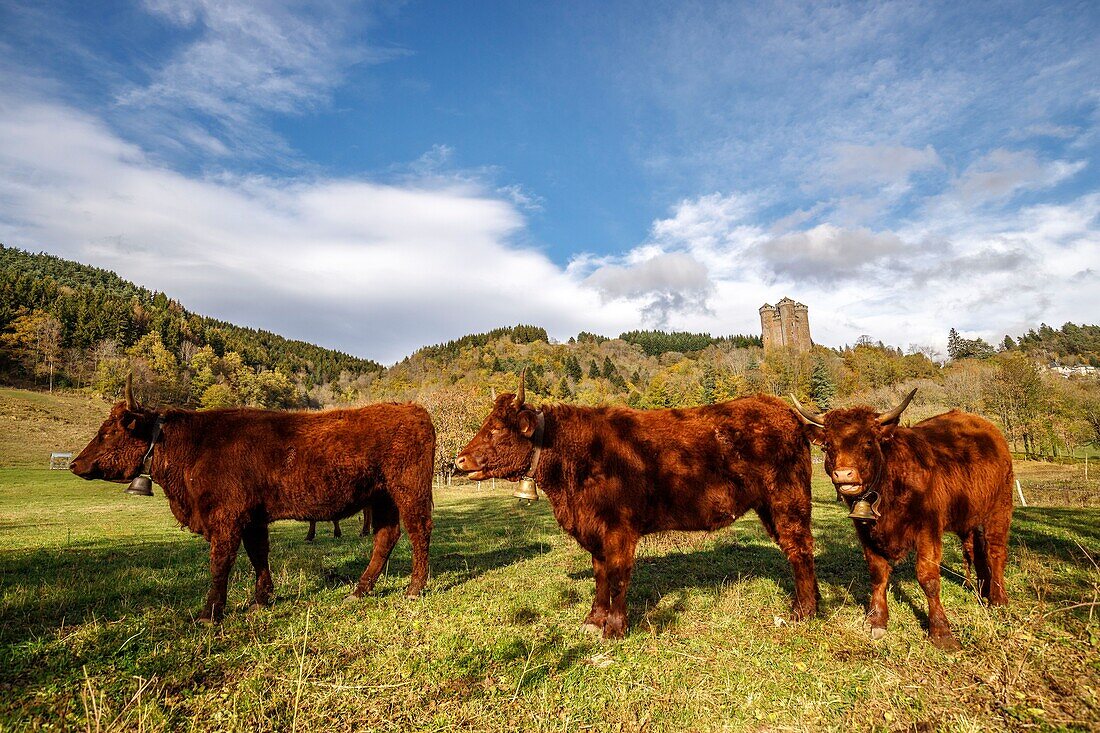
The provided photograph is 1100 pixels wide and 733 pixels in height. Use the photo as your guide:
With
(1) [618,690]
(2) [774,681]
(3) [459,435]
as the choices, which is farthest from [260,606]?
(3) [459,435]

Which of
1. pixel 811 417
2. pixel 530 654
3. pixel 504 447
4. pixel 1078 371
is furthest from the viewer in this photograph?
pixel 1078 371

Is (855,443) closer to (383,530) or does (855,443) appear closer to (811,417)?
(811,417)

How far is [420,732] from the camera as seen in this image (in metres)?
3.43

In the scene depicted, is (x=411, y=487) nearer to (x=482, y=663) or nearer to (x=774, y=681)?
(x=482, y=663)

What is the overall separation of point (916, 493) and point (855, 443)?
93 centimetres

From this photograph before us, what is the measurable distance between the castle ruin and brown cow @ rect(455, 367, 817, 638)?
600 ft

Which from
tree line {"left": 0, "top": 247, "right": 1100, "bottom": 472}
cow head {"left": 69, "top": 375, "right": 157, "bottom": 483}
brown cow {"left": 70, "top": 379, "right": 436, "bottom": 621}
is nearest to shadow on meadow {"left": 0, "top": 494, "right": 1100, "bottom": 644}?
brown cow {"left": 70, "top": 379, "right": 436, "bottom": 621}

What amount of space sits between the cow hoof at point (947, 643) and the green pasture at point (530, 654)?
127mm

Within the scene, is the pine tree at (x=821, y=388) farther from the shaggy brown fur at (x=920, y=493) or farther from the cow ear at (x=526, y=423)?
the cow ear at (x=526, y=423)

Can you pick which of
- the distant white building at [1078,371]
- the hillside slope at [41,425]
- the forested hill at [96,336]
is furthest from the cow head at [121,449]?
the distant white building at [1078,371]

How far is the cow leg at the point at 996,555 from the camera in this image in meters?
6.23

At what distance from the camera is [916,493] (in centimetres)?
565

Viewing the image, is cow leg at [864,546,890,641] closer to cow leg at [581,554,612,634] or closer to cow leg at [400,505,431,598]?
cow leg at [581,554,612,634]

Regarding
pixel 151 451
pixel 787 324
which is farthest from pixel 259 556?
pixel 787 324
